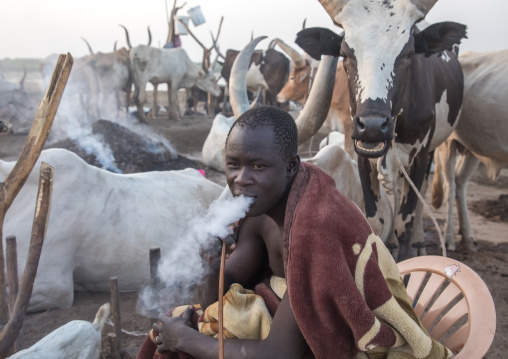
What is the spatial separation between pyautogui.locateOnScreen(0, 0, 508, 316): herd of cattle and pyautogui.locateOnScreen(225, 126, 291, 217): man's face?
1254 millimetres

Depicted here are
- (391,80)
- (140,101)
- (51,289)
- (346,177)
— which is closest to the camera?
(391,80)

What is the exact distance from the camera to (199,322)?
1.68 meters

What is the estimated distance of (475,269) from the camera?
4223 mm

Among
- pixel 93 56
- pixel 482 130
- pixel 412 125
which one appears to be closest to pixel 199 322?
pixel 412 125

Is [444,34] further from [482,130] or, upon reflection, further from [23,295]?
[23,295]

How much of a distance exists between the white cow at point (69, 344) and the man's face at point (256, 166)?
1032 millimetres

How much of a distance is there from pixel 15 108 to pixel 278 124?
37.0ft

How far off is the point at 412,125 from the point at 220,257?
214 centimetres

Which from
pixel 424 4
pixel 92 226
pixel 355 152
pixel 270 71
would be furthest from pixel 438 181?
pixel 270 71

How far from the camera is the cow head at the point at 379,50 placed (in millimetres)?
2666

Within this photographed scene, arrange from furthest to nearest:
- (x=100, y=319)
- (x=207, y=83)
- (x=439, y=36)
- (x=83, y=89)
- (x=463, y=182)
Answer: (x=207, y=83) < (x=83, y=89) < (x=463, y=182) < (x=439, y=36) < (x=100, y=319)

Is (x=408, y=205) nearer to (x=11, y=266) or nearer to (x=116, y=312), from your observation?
(x=116, y=312)

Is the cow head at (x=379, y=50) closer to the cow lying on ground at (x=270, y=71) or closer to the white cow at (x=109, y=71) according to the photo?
the cow lying on ground at (x=270, y=71)

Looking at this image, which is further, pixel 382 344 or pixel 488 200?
pixel 488 200
